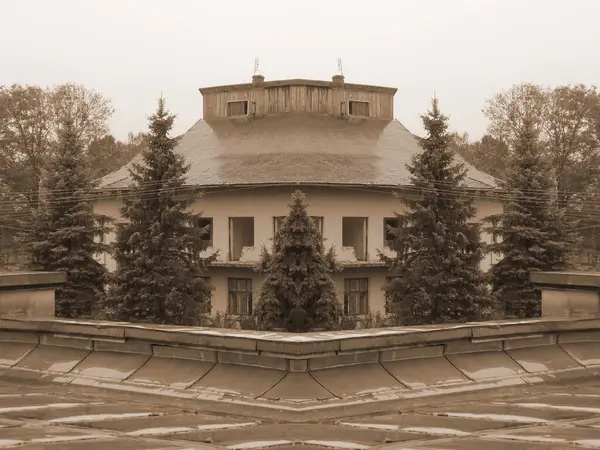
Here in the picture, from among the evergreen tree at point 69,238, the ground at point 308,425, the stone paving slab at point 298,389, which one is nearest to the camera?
the ground at point 308,425

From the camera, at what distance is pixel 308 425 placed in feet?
15.6

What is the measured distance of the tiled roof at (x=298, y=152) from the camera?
33531 mm

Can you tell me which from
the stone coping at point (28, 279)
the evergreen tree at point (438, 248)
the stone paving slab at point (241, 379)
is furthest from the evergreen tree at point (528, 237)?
the stone paving slab at point (241, 379)

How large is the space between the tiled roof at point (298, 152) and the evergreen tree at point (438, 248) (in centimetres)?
587

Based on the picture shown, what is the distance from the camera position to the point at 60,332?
672cm

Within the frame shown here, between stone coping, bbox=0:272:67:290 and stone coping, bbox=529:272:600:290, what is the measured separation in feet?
16.8

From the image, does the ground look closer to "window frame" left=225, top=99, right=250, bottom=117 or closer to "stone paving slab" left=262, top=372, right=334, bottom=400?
"stone paving slab" left=262, top=372, right=334, bottom=400

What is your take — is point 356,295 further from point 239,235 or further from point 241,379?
point 241,379

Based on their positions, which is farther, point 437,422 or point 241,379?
point 241,379

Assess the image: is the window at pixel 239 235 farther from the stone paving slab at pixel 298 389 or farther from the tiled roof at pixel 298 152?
the stone paving slab at pixel 298 389

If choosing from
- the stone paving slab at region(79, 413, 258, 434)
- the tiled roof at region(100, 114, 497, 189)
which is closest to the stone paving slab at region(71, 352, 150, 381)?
the stone paving slab at region(79, 413, 258, 434)

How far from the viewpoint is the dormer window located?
42.1 metres

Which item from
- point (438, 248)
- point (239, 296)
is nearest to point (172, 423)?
point (438, 248)

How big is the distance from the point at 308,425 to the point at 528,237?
2502cm
